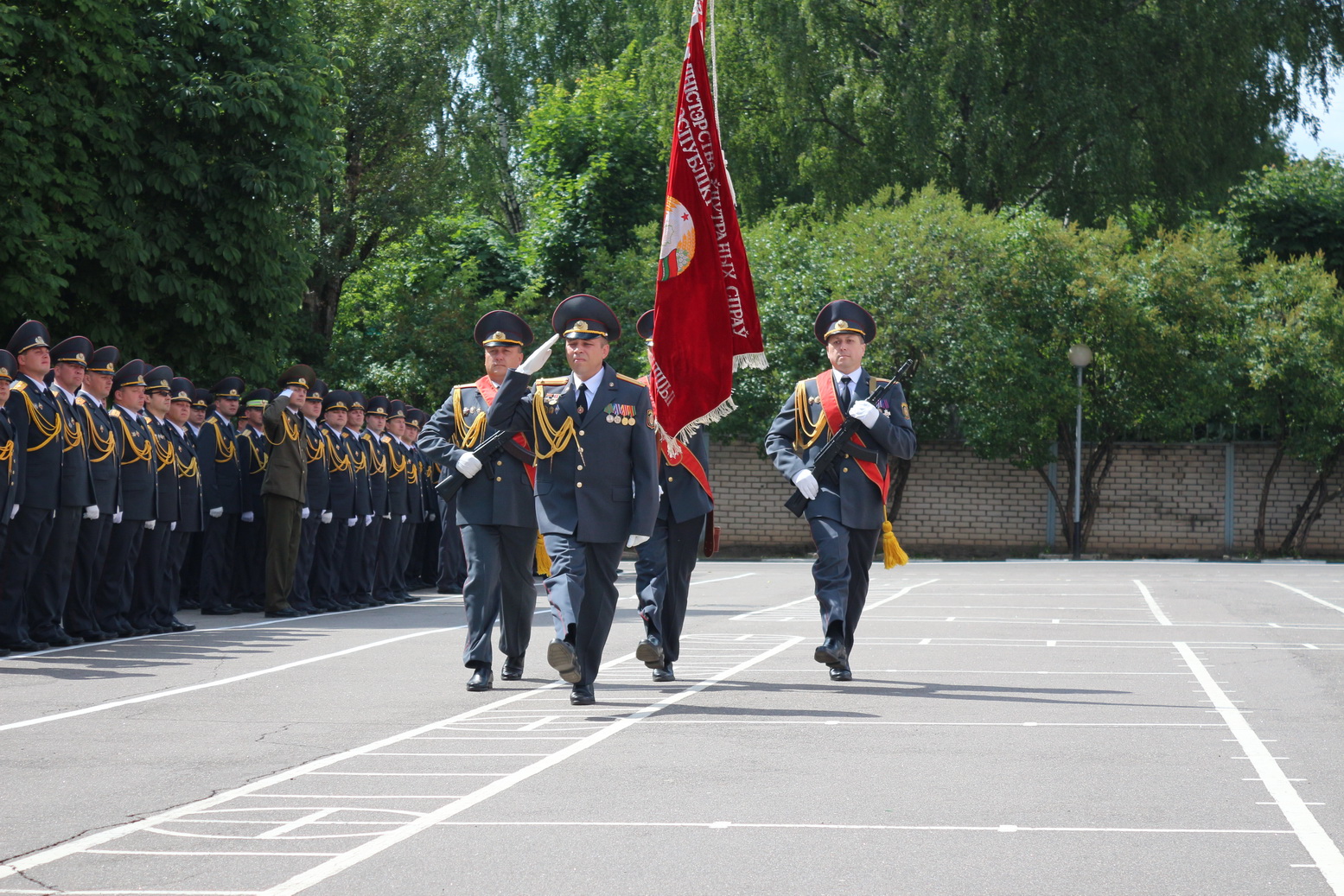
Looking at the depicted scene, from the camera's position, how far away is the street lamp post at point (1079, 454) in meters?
32.3

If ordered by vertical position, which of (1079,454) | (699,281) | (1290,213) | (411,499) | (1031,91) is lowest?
(411,499)

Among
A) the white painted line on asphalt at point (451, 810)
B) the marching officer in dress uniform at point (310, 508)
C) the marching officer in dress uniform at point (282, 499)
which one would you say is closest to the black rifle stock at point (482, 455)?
the white painted line on asphalt at point (451, 810)

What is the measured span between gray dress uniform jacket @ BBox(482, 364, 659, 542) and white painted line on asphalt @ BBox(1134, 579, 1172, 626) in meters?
7.31

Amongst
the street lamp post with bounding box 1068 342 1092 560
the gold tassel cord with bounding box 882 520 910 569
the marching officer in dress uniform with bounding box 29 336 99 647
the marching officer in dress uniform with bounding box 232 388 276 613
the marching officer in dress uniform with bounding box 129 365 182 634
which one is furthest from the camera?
the street lamp post with bounding box 1068 342 1092 560

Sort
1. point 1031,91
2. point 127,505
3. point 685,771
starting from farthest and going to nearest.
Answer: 1. point 1031,91
2. point 127,505
3. point 685,771

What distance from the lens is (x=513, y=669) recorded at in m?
10.2

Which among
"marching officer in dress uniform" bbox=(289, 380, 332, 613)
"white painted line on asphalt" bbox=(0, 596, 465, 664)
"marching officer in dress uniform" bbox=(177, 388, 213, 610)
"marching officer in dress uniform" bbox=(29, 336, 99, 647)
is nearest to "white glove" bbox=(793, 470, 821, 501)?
"white painted line on asphalt" bbox=(0, 596, 465, 664)

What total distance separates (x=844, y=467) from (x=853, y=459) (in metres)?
0.08

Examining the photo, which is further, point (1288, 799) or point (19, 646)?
point (19, 646)

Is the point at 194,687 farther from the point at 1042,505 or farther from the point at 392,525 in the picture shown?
the point at 1042,505

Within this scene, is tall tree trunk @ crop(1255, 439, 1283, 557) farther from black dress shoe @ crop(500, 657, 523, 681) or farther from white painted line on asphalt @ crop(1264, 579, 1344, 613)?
black dress shoe @ crop(500, 657, 523, 681)

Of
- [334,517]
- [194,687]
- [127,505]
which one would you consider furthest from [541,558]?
[334,517]

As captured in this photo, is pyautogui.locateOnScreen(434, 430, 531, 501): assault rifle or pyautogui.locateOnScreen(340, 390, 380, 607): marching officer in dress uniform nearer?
pyautogui.locateOnScreen(434, 430, 531, 501): assault rifle

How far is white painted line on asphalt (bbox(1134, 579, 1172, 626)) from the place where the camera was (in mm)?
15164
